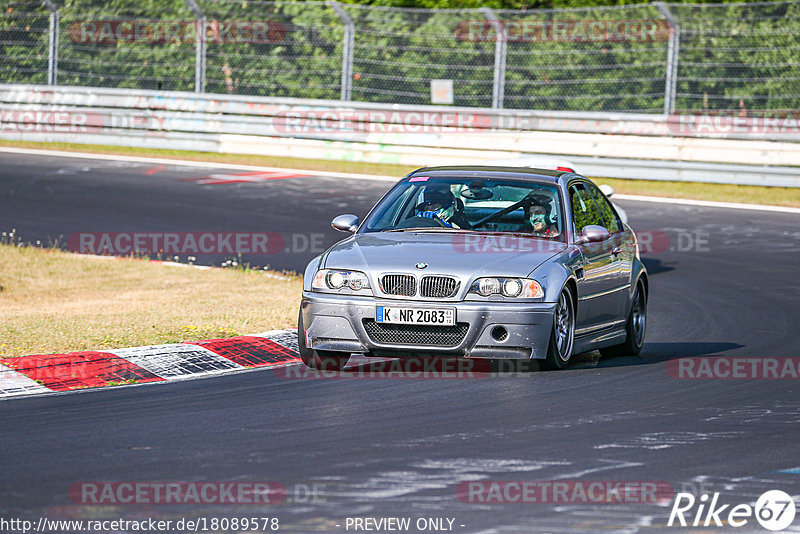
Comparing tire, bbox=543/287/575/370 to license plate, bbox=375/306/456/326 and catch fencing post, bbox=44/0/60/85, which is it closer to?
license plate, bbox=375/306/456/326

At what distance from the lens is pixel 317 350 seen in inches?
364

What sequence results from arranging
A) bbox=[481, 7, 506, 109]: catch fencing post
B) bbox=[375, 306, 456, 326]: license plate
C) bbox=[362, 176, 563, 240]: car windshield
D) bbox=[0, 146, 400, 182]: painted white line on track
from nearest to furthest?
bbox=[375, 306, 456, 326]: license plate < bbox=[362, 176, 563, 240]: car windshield < bbox=[481, 7, 506, 109]: catch fencing post < bbox=[0, 146, 400, 182]: painted white line on track

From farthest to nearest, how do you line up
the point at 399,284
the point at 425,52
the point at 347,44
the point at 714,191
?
the point at 347,44 < the point at 425,52 < the point at 714,191 < the point at 399,284

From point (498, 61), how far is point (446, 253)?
1580 centimetres

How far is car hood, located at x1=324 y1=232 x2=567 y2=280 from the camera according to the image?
355 inches

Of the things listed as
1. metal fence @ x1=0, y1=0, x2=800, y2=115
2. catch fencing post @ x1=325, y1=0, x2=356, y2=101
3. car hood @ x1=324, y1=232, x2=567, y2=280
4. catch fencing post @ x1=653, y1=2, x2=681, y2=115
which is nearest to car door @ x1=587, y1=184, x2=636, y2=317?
car hood @ x1=324, y1=232, x2=567, y2=280

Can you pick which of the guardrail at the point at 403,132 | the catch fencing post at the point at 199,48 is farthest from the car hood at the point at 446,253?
the catch fencing post at the point at 199,48

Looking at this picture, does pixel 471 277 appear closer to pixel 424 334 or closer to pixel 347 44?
pixel 424 334

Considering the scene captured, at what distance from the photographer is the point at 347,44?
1016 inches

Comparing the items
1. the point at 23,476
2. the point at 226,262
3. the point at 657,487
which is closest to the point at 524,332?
the point at 657,487

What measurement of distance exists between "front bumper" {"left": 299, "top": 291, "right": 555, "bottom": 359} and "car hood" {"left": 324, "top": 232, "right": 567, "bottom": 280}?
0.21m

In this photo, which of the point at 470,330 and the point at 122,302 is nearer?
the point at 470,330

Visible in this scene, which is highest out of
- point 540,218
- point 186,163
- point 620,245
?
point 540,218

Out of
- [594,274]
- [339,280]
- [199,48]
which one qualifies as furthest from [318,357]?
[199,48]
